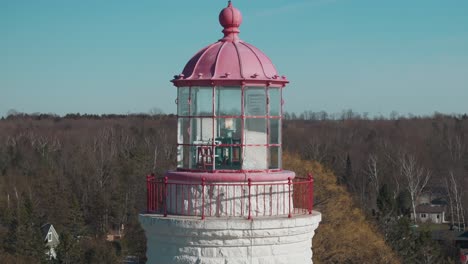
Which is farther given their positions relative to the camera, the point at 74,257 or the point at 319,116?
the point at 319,116

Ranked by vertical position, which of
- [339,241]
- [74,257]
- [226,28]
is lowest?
[74,257]

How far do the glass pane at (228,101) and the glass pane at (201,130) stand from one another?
0.86ft

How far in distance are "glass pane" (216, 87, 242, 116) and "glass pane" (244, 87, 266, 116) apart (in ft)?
0.36

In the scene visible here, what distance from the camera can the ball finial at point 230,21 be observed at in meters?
10.6

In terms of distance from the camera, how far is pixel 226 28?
10.6 m

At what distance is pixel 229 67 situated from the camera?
9945mm

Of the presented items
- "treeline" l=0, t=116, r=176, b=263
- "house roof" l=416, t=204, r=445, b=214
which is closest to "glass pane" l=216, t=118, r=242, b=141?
"treeline" l=0, t=116, r=176, b=263

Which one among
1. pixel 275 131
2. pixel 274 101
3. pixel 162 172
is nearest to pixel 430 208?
pixel 162 172

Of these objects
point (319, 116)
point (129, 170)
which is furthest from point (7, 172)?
point (319, 116)

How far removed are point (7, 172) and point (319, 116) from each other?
7528 cm

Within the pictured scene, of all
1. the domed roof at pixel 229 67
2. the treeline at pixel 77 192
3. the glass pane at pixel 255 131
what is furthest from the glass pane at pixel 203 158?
the treeline at pixel 77 192

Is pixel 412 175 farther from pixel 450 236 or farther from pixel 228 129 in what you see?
pixel 228 129

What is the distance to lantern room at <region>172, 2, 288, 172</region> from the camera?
A: 997 centimetres

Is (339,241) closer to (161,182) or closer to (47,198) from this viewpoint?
(161,182)
